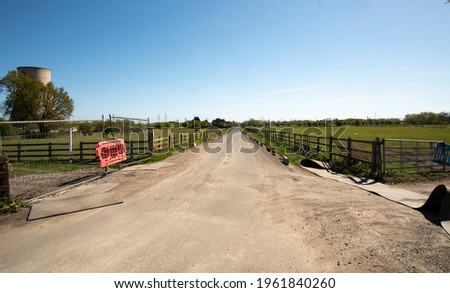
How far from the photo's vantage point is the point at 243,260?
3512 mm

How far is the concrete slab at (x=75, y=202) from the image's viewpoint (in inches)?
219

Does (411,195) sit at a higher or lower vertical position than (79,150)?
lower

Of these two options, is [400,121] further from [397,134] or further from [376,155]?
[376,155]

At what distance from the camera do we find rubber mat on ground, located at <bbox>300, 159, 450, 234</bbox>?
4.98 m

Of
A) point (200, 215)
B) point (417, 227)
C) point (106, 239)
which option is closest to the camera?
point (106, 239)

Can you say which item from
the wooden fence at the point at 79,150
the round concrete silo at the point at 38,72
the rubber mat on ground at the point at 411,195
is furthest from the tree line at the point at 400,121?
the rubber mat on ground at the point at 411,195

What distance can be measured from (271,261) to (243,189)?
4.30 meters

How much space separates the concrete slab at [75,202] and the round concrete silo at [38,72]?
203ft

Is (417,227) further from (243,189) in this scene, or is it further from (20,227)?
(20,227)

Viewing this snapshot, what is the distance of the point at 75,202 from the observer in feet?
20.8

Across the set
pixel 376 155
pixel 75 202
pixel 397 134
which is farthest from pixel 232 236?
pixel 397 134

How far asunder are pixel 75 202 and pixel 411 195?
917 cm

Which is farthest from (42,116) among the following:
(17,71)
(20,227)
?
(20,227)

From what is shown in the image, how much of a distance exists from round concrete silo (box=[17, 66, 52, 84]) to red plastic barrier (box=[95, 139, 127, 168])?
58.4 meters
